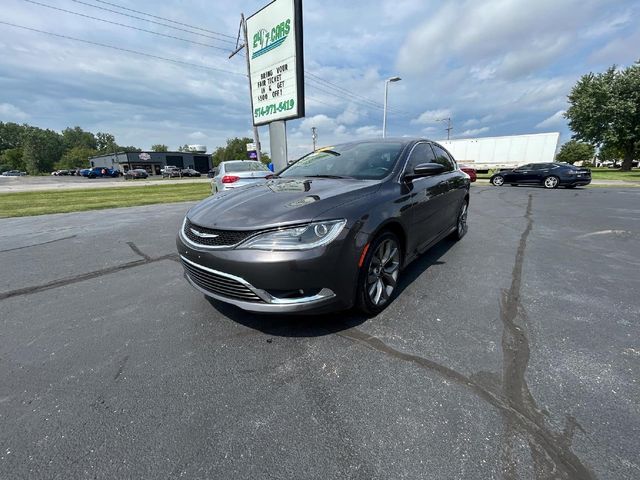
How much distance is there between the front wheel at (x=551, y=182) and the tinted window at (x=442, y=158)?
50.5ft

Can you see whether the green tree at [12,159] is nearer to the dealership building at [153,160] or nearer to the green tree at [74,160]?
the green tree at [74,160]

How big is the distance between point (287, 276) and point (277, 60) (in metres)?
11.6

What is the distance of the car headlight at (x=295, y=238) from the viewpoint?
212 centimetres

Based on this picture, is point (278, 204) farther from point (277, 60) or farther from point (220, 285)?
point (277, 60)

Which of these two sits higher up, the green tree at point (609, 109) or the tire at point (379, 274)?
the green tree at point (609, 109)

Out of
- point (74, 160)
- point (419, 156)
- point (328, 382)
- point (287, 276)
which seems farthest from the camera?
point (74, 160)

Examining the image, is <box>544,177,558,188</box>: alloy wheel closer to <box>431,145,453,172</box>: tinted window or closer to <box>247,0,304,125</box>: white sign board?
<box>247,0,304,125</box>: white sign board

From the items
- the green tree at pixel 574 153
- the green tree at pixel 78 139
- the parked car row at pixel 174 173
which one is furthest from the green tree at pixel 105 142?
the green tree at pixel 574 153

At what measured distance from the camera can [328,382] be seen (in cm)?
199

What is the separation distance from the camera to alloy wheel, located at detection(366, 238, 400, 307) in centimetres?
268

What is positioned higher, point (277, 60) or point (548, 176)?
point (277, 60)

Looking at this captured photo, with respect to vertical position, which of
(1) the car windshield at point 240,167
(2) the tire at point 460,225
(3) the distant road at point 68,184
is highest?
(1) the car windshield at point 240,167

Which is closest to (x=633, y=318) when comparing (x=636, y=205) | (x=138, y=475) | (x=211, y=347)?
(x=211, y=347)

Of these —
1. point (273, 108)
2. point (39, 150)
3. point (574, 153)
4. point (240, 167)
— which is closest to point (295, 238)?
point (240, 167)
